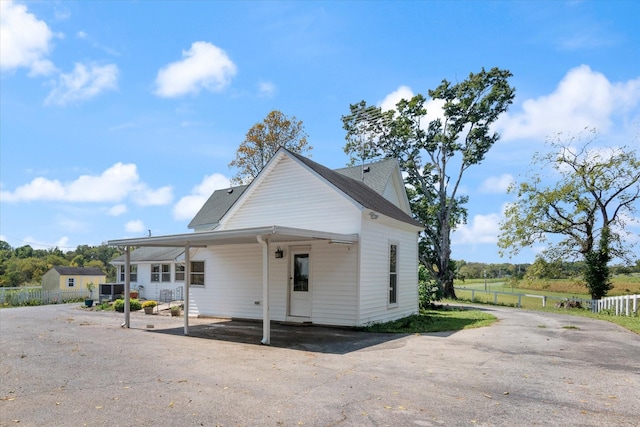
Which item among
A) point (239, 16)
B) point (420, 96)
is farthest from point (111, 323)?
point (420, 96)

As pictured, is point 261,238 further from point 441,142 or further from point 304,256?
point 441,142

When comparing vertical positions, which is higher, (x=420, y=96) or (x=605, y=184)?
(x=420, y=96)

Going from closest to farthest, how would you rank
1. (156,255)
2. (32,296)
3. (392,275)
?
(392,275)
(156,255)
(32,296)

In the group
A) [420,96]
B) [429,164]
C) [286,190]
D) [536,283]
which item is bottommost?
[536,283]

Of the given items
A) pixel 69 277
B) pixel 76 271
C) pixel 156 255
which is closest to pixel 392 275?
pixel 156 255

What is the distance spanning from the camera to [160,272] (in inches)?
1035

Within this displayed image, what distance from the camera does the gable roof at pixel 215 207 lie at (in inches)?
1001

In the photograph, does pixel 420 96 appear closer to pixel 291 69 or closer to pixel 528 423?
pixel 291 69

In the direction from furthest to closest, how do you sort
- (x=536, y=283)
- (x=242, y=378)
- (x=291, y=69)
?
(x=536, y=283), (x=291, y=69), (x=242, y=378)

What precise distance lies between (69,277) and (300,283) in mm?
34953

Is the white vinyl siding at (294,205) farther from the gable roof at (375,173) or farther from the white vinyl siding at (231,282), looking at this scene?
the gable roof at (375,173)

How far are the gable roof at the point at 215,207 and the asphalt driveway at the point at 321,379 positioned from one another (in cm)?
1437

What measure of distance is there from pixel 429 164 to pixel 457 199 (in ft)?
10.9

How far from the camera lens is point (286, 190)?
1409 centimetres
